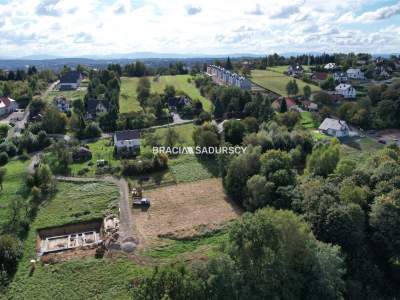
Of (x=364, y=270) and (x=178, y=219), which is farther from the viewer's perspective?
(x=178, y=219)

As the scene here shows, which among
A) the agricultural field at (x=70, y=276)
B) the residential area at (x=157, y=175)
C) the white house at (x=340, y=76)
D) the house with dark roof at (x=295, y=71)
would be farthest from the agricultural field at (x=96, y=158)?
the house with dark roof at (x=295, y=71)

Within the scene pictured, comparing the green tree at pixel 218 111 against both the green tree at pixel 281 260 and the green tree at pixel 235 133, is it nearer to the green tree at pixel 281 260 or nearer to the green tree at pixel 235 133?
the green tree at pixel 235 133

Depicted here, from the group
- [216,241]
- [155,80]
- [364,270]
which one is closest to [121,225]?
[216,241]

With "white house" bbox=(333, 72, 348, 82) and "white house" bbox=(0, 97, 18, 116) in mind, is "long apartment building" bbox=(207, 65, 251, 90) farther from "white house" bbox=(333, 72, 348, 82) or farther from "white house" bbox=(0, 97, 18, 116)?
"white house" bbox=(0, 97, 18, 116)

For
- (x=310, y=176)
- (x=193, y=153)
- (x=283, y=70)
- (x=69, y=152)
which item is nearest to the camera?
(x=310, y=176)

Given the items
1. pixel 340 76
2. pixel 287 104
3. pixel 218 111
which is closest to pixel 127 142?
pixel 218 111

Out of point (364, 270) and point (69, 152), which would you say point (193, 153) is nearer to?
point (69, 152)
